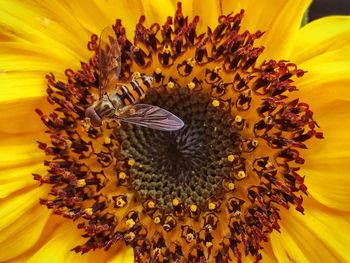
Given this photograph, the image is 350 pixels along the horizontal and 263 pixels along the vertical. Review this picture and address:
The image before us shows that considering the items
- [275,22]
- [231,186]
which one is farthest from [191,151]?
[275,22]

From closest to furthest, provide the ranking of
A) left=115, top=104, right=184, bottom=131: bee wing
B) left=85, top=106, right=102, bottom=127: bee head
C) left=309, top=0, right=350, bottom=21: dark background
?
1. left=115, top=104, right=184, bottom=131: bee wing
2. left=85, top=106, right=102, bottom=127: bee head
3. left=309, top=0, right=350, bottom=21: dark background

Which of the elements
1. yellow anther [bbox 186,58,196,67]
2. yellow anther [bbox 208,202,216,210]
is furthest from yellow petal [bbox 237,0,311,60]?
yellow anther [bbox 208,202,216,210]

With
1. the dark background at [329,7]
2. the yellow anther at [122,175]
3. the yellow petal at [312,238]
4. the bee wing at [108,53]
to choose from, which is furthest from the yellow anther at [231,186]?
the dark background at [329,7]

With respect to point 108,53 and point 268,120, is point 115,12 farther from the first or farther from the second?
point 268,120

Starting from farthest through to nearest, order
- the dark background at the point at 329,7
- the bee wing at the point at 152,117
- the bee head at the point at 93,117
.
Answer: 1. the dark background at the point at 329,7
2. the bee head at the point at 93,117
3. the bee wing at the point at 152,117

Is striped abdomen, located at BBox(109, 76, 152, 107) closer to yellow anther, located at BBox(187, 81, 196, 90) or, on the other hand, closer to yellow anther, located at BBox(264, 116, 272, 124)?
yellow anther, located at BBox(187, 81, 196, 90)

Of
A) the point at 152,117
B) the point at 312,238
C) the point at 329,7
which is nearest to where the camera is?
the point at 152,117

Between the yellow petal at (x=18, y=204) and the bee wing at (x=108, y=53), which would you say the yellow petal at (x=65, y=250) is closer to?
the yellow petal at (x=18, y=204)
